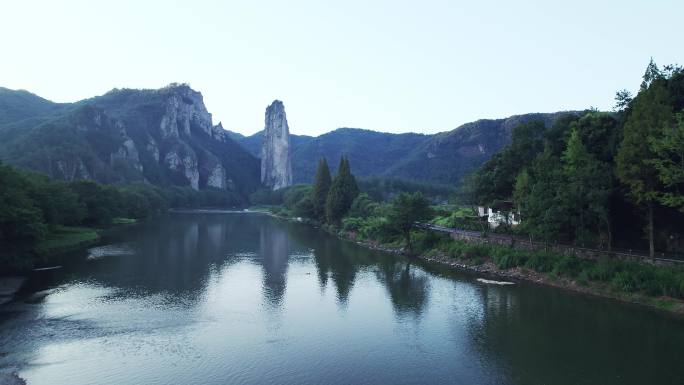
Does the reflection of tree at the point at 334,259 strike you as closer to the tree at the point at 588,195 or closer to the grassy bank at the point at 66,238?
the tree at the point at 588,195

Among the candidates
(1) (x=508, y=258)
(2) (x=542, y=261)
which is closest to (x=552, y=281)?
(2) (x=542, y=261)

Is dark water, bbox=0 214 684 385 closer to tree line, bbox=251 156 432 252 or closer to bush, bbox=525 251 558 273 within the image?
bush, bbox=525 251 558 273

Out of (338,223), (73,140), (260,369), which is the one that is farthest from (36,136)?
(260,369)

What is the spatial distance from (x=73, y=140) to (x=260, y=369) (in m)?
158

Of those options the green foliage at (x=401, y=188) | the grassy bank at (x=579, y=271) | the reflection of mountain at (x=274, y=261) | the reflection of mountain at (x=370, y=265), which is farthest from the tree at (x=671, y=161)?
the green foliage at (x=401, y=188)

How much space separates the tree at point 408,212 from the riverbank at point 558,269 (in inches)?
145

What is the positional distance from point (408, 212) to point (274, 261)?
18969 millimetres

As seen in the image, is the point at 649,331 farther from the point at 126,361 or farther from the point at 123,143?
the point at 123,143

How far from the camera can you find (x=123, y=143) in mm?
191500

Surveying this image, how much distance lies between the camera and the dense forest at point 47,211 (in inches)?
1606

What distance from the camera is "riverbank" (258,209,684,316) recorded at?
1334 inches

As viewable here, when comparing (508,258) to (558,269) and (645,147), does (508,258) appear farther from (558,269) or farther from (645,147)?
(645,147)

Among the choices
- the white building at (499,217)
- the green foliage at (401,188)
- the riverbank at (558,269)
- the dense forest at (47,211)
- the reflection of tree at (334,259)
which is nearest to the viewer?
the riverbank at (558,269)

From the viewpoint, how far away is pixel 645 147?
3625 centimetres
